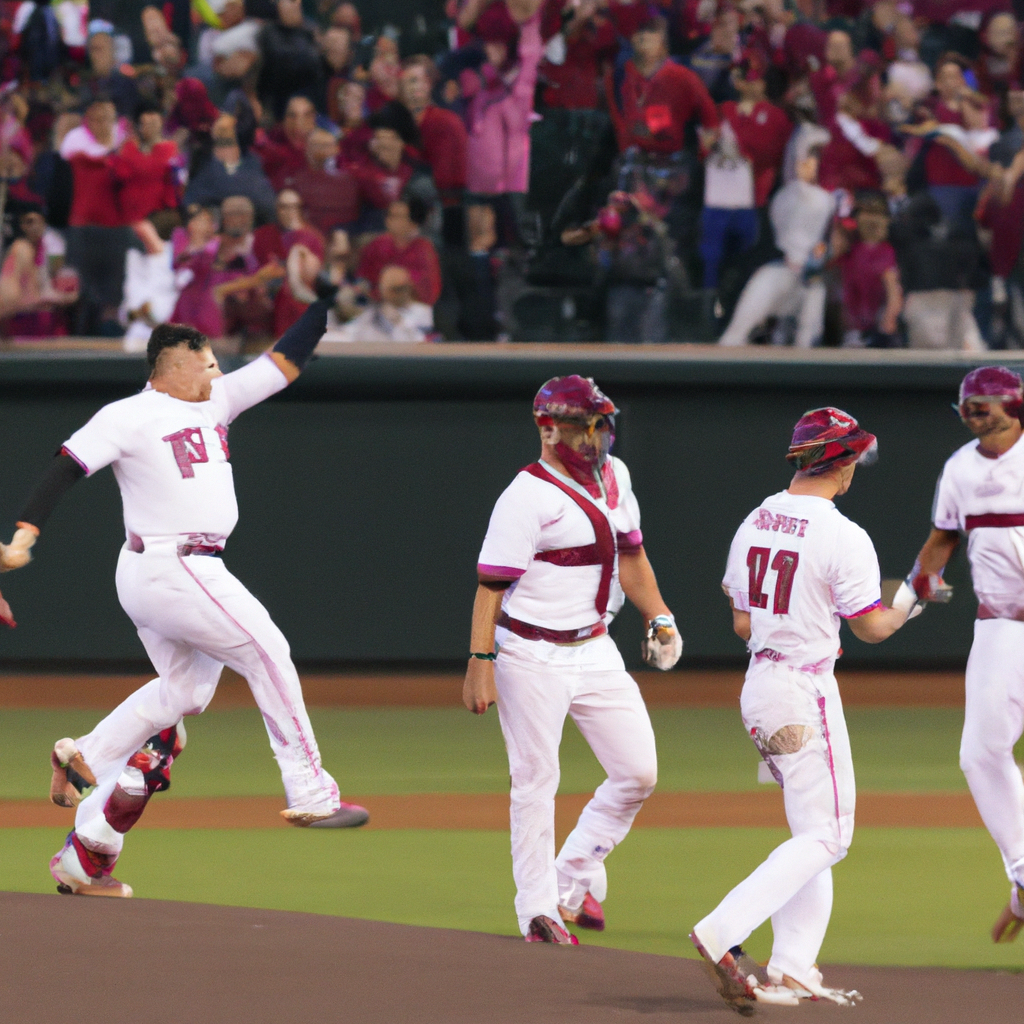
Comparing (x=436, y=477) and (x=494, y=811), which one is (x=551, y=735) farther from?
(x=436, y=477)

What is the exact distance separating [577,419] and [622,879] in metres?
2.16

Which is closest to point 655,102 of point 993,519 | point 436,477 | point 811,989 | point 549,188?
point 549,188

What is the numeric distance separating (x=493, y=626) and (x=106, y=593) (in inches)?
252

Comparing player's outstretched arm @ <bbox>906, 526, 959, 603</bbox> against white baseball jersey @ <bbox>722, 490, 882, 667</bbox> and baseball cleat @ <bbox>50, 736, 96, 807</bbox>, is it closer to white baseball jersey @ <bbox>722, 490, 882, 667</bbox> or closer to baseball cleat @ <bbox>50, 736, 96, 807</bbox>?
white baseball jersey @ <bbox>722, 490, 882, 667</bbox>

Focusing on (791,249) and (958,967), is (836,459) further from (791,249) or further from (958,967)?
(791,249)

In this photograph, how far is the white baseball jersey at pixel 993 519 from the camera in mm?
5906

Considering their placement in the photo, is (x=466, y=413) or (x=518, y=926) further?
(x=466, y=413)

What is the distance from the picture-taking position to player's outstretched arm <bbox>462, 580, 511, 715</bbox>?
213 inches

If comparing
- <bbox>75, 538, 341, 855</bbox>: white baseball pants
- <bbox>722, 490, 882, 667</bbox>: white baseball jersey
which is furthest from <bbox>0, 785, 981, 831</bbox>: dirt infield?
<bbox>722, 490, 882, 667</bbox>: white baseball jersey

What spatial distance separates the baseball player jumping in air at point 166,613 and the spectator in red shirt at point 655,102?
5.75m

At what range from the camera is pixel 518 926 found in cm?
586

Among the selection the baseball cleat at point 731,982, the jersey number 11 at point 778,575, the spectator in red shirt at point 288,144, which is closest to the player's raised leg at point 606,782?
the jersey number 11 at point 778,575

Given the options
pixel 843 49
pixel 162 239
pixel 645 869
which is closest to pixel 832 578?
pixel 645 869

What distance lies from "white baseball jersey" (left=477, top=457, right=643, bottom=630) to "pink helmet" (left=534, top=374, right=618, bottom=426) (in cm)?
19
